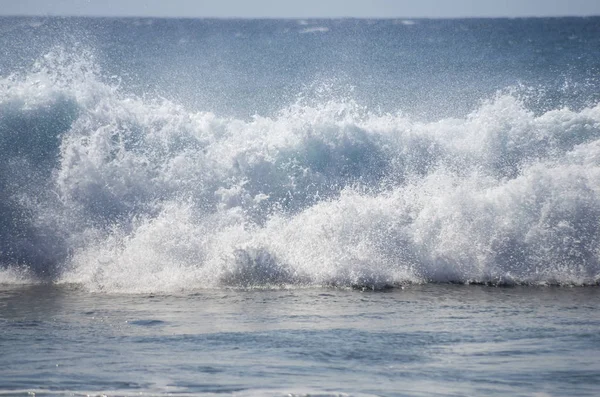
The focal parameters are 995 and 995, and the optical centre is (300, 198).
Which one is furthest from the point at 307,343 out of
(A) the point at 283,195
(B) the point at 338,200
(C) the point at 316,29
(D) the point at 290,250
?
(C) the point at 316,29

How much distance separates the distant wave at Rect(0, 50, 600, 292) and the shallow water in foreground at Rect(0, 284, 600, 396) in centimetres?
68

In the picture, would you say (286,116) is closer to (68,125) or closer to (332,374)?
(68,125)

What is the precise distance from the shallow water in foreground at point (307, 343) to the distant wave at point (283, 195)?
676 mm

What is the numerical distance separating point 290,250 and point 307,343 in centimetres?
349

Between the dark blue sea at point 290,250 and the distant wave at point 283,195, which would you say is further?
the distant wave at point 283,195

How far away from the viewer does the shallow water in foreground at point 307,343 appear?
625cm

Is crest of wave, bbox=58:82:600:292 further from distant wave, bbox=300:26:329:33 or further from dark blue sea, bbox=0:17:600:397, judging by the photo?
distant wave, bbox=300:26:329:33

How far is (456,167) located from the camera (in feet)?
43.3

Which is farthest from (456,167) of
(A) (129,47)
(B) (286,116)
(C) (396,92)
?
(A) (129,47)

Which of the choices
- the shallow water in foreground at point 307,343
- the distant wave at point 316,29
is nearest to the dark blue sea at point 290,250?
the shallow water in foreground at point 307,343

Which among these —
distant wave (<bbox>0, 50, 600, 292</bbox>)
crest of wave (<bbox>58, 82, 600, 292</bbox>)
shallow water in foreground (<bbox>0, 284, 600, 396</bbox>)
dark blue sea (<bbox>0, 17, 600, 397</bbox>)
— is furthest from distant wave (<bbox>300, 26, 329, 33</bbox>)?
shallow water in foreground (<bbox>0, 284, 600, 396</bbox>)

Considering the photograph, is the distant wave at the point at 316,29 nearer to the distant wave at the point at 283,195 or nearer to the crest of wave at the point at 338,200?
the distant wave at the point at 283,195

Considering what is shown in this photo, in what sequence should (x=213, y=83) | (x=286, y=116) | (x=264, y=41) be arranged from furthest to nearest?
(x=264, y=41) < (x=213, y=83) < (x=286, y=116)

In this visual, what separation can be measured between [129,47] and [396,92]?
1916 centimetres
